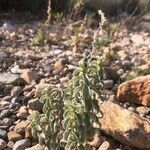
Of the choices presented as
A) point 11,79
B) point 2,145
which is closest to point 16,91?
point 11,79

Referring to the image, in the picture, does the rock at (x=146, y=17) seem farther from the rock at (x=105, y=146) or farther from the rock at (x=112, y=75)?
the rock at (x=105, y=146)

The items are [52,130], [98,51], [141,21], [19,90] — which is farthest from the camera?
[141,21]

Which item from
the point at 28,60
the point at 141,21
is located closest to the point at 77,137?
the point at 28,60

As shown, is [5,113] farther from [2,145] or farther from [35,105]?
[2,145]

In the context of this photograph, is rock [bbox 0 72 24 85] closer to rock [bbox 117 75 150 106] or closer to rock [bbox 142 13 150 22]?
rock [bbox 117 75 150 106]

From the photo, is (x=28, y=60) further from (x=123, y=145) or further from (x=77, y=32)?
(x=123, y=145)

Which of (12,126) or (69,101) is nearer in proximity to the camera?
(69,101)
